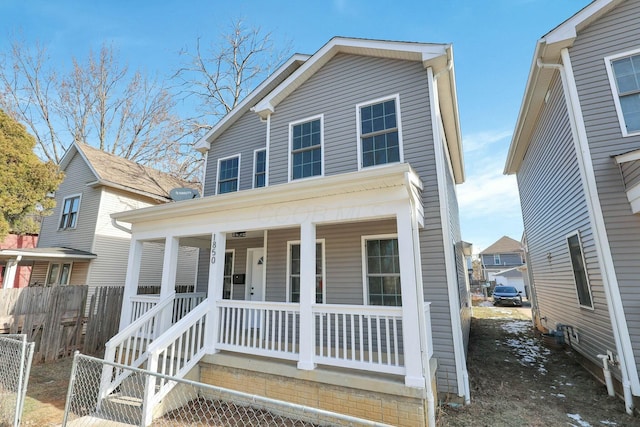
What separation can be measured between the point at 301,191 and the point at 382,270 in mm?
2563

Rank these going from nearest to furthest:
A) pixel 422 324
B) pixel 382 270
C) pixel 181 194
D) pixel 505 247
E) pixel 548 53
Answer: pixel 422 324 < pixel 548 53 < pixel 382 270 < pixel 181 194 < pixel 505 247

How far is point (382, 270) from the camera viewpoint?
6305mm

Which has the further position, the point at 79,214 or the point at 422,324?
the point at 79,214

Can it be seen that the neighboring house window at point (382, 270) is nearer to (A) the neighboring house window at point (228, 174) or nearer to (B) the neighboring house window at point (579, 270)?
(B) the neighboring house window at point (579, 270)

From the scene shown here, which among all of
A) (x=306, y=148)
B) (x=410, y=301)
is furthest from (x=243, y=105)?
(x=410, y=301)

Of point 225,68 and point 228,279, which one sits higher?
point 225,68

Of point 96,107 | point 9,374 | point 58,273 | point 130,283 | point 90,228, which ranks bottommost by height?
point 9,374

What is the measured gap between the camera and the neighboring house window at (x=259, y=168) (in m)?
8.84

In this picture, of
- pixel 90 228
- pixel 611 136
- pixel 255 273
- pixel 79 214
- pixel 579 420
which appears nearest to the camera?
pixel 579 420

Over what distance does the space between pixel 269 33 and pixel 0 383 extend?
19274 millimetres

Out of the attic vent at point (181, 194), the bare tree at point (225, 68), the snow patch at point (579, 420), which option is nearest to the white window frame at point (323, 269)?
the attic vent at point (181, 194)

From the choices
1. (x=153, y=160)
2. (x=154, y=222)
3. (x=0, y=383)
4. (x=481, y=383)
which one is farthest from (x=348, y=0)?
(x=153, y=160)

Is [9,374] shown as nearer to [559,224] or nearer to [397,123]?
[397,123]

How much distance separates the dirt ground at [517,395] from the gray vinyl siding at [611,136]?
0.95 metres
